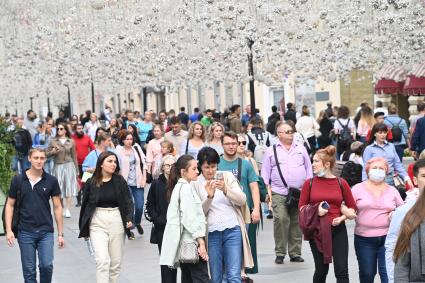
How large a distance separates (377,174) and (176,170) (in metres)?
1.67

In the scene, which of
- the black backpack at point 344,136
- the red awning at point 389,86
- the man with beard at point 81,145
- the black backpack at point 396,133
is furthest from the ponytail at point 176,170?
the red awning at point 389,86

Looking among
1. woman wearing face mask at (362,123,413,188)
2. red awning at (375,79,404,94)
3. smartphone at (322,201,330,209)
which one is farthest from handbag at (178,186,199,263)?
red awning at (375,79,404,94)

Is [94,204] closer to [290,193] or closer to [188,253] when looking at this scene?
[188,253]

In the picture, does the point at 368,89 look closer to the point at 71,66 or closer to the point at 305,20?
the point at 71,66

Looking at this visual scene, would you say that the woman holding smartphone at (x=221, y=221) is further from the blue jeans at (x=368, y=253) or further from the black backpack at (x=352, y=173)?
the black backpack at (x=352, y=173)

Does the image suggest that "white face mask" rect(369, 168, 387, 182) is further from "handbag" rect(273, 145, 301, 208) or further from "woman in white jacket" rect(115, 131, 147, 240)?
"woman in white jacket" rect(115, 131, 147, 240)

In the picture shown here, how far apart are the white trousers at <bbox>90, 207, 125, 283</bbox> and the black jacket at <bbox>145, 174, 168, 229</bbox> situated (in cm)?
29

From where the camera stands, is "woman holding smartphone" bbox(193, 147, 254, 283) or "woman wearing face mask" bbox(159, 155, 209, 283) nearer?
"woman wearing face mask" bbox(159, 155, 209, 283)

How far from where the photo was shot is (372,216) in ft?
35.4

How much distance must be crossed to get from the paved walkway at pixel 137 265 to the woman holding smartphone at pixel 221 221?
2.06 meters

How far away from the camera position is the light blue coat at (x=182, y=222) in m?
10.6

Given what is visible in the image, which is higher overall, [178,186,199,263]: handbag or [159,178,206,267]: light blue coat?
[159,178,206,267]: light blue coat

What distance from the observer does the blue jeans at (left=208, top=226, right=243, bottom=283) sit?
36.3ft

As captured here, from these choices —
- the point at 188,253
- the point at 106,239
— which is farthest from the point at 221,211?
the point at 106,239
